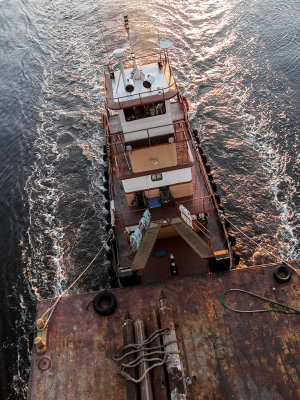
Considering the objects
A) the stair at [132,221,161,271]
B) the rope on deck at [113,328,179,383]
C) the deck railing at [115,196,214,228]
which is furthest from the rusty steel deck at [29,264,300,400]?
the deck railing at [115,196,214,228]

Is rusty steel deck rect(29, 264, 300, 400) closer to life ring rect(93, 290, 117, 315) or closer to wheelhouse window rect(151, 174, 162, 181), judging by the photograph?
life ring rect(93, 290, 117, 315)

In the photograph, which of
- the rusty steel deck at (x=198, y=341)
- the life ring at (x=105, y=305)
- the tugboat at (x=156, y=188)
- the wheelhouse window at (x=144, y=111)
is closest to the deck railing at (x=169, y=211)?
the tugboat at (x=156, y=188)

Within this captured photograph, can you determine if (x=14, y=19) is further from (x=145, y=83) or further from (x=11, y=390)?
(x=11, y=390)

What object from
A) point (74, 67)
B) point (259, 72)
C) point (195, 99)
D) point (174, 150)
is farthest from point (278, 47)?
point (174, 150)

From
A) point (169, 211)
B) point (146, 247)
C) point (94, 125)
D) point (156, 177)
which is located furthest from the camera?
point (94, 125)

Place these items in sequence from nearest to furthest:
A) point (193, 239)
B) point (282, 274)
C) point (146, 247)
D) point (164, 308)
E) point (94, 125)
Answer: point (164, 308) < point (282, 274) < point (193, 239) < point (146, 247) < point (94, 125)

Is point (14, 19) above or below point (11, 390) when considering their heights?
above

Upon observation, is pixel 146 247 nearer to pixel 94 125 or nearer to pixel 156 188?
pixel 156 188

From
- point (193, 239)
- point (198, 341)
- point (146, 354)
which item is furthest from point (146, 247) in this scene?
point (146, 354)
